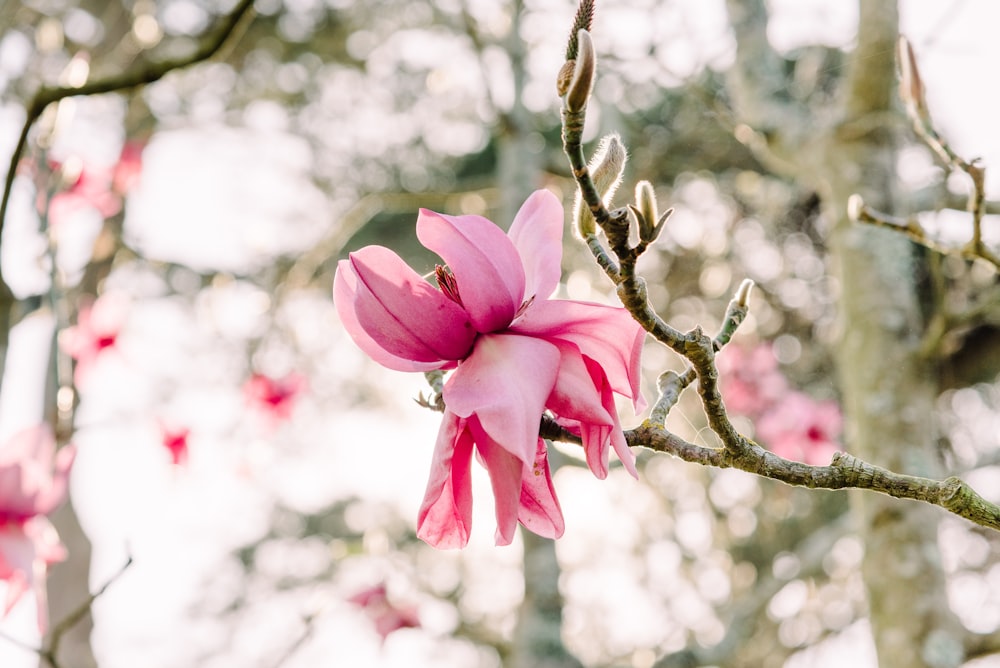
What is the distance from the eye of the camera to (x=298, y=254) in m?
3.47

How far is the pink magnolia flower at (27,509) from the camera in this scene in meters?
0.89

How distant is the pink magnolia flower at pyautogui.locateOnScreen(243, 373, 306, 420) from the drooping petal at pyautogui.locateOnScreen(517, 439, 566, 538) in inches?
80.9

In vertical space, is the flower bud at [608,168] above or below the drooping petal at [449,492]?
above

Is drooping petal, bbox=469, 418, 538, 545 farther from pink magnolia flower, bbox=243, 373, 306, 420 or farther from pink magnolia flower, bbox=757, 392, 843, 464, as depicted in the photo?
pink magnolia flower, bbox=243, 373, 306, 420

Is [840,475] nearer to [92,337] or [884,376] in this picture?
[884,376]

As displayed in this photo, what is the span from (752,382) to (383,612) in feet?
4.68

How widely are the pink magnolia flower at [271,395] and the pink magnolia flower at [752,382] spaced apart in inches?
50.2

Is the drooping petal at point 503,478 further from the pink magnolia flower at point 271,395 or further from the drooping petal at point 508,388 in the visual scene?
the pink magnolia flower at point 271,395

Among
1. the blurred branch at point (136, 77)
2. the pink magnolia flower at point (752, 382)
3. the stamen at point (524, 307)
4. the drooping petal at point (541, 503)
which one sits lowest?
the pink magnolia flower at point (752, 382)

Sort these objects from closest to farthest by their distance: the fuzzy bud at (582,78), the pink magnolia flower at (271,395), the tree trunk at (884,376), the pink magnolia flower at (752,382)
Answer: the fuzzy bud at (582,78) → the tree trunk at (884,376) → the pink magnolia flower at (271,395) → the pink magnolia flower at (752,382)

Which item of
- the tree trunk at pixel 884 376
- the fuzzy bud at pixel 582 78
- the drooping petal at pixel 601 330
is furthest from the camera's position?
the tree trunk at pixel 884 376

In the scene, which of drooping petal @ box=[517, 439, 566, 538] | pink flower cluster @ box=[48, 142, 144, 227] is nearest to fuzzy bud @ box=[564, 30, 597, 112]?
drooping petal @ box=[517, 439, 566, 538]

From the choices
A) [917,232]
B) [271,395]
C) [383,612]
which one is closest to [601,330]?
[917,232]

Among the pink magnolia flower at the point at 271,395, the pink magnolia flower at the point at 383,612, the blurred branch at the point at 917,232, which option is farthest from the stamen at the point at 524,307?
the pink magnolia flower at the point at 271,395
